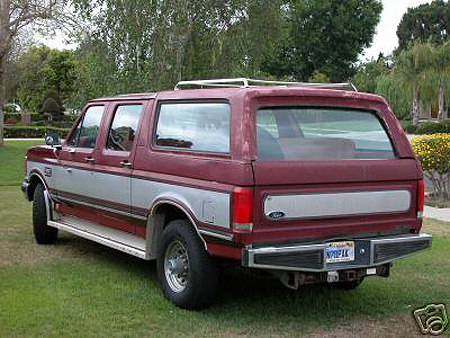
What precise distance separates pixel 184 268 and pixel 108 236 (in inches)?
61.7

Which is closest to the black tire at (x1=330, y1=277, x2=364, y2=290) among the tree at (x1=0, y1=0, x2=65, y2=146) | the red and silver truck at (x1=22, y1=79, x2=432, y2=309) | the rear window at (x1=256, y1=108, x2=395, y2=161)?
the red and silver truck at (x1=22, y1=79, x2=432, y2=309)

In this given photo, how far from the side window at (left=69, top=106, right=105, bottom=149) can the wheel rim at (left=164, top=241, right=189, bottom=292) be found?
6.24ft

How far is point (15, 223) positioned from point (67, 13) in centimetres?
1386

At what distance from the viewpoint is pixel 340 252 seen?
521 cm

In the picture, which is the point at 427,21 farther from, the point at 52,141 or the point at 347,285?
the point at 347,285

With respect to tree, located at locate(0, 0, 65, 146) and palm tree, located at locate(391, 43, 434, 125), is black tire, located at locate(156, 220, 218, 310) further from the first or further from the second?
palm tree, located at locate(391, 43, 434, 125)

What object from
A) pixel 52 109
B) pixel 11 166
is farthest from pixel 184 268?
pixel 52 109

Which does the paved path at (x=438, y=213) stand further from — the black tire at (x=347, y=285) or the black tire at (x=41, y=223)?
the black tire at (x=41, y=223)

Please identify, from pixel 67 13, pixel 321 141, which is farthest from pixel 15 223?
pixel 67 13

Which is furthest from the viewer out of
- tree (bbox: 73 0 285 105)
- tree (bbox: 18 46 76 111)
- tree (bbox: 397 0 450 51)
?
tree (bbox: 397 0 450 51)

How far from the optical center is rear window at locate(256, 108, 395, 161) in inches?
208

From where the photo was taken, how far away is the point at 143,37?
18500 mm

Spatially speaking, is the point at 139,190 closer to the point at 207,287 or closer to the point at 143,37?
the point at 207,287

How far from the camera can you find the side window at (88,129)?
721 centimetres
